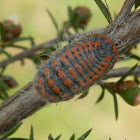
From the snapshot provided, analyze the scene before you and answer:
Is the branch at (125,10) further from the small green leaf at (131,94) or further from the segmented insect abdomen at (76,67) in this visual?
the small green leaf at (131,94)

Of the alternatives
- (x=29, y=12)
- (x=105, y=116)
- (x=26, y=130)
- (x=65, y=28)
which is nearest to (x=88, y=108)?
(x=105, y=116)

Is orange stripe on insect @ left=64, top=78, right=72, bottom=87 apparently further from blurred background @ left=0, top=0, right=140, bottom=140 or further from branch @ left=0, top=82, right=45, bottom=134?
blurred background @ left=0, top=0, right=140, bottom=140

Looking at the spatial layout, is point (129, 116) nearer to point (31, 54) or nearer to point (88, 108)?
point (88, 108)

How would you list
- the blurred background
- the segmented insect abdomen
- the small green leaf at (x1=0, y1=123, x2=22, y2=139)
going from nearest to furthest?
1. the segmented insect abdomen
2. the small green leaf at (x1=0, y1=123, x2=22, y2=139)
3. the blurred background

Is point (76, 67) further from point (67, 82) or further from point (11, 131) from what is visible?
point (11, 131)

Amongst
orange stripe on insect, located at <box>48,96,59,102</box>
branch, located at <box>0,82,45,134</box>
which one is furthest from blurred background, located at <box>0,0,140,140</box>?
orange stripe on insect, located at <box>48,96,59,102</box>

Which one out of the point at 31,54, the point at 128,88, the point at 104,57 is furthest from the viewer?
the point at 31,54

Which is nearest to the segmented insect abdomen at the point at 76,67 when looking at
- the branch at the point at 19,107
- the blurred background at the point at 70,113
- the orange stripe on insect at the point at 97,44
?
the orange stripe on insect at the point at 97,44

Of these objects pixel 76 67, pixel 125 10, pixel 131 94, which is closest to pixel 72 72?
pixel 76 67
